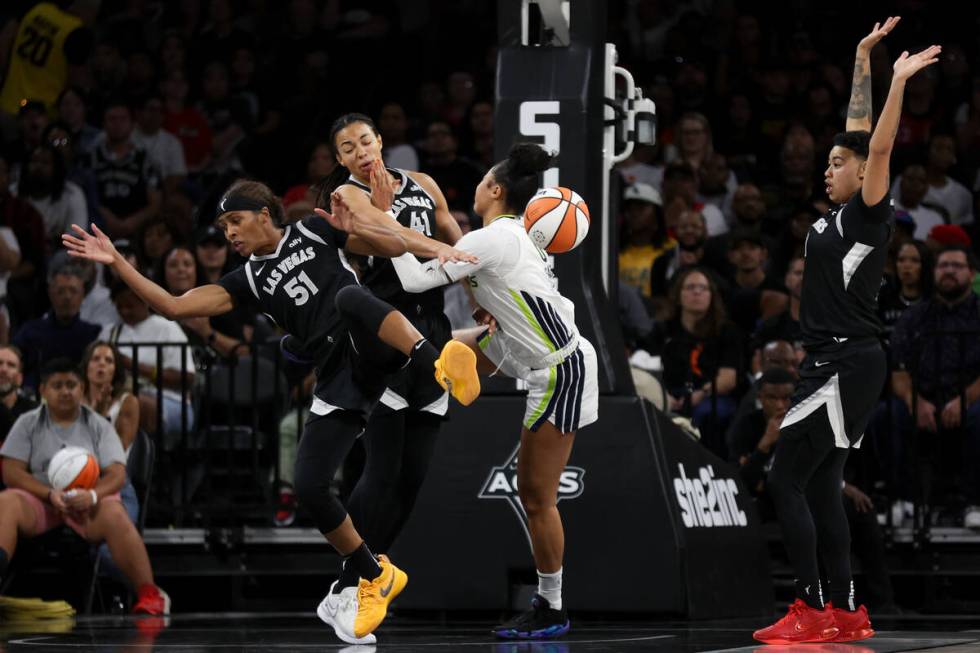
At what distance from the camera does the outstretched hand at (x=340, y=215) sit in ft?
25.3

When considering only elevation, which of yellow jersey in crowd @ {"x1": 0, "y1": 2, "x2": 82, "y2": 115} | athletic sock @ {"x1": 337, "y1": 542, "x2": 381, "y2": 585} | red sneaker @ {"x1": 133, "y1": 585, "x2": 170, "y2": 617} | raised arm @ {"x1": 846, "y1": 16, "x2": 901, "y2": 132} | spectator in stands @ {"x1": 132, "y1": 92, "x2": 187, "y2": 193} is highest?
yellow jersey in crowd @ {"x1": 0, "y1": 2, "x2": 82, "y2": 115}

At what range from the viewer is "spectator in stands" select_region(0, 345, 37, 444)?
11.4 m

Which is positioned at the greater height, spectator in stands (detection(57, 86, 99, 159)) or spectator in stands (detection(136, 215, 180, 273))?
spectator in stands (detection(57, 86, 99, 159))

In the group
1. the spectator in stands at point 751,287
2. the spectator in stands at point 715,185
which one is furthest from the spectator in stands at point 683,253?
the spectator in stands at point 715,185

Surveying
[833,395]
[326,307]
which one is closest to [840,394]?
[833,395]

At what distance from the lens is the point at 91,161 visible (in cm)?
1513

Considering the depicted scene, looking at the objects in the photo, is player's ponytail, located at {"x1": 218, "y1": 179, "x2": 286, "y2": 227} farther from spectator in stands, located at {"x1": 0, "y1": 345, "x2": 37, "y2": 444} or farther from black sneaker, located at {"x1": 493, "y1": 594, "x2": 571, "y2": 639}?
spectator in stands, located at {"x1": 0, "y1": 345, "x2": 37, "y2": 444}

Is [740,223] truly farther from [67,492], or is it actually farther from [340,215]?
[340,215]

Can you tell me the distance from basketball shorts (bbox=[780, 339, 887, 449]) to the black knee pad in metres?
1.88

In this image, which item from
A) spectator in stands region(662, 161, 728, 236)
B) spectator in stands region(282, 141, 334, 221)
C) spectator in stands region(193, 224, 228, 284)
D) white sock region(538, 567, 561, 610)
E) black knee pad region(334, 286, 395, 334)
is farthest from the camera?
spectator in stands region(282, 141, 334, 221)

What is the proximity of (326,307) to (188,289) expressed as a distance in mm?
4646

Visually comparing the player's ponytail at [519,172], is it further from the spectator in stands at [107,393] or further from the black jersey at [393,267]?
the spectator in stands at [107,393]

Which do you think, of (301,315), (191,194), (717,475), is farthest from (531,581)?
(191,194)

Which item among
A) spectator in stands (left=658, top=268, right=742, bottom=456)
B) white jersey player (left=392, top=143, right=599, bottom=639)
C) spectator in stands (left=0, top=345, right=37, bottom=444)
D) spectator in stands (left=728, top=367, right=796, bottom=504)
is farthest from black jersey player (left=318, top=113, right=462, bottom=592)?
spectator in stands (left=0, top=345, right=37, bottom=444)
